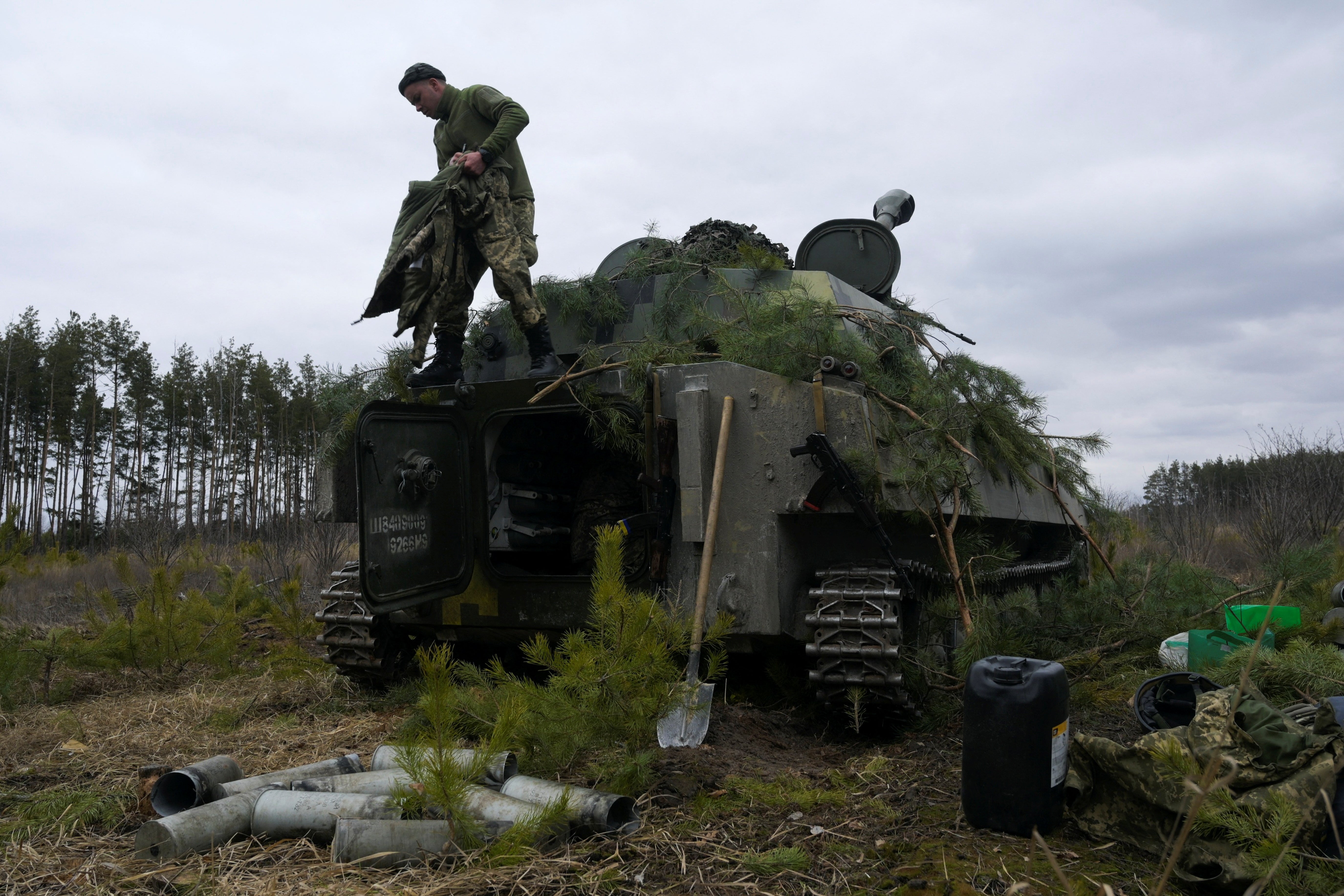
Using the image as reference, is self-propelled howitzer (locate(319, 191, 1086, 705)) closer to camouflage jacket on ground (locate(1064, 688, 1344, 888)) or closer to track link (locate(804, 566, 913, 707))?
track link (locate(804, 566, 913, 707))

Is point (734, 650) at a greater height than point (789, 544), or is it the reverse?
point (789, 544)

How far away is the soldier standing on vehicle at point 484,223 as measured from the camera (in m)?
5.25

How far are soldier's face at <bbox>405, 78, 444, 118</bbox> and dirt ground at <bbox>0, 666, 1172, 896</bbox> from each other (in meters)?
3.39

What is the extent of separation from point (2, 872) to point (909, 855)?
2633 mm

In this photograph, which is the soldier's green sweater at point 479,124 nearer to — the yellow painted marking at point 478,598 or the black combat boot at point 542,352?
the black combat boot at point 542,352

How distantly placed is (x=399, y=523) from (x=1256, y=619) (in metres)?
4.09

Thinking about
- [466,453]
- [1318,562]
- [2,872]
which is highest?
[466,453]

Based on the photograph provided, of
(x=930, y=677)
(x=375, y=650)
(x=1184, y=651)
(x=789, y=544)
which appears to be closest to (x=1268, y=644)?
(x=1184, y=651)

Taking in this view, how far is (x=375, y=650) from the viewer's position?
5266 mm

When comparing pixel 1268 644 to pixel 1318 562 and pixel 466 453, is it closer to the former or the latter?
pixel 1318 562

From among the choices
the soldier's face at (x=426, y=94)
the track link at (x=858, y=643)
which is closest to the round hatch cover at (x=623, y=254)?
the soldier's face at (x=426, y=94)

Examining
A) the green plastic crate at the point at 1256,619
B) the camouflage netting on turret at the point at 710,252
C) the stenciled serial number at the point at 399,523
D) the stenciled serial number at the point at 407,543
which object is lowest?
the green plastic crate at the point at 1256,619

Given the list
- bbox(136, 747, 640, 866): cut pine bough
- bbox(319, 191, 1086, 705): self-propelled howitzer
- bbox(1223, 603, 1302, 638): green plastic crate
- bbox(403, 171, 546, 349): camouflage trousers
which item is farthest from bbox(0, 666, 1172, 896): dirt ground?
bbox(403, 171, 546, 349): camouflage trousers

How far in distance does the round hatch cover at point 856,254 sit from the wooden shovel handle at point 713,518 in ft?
10.2
